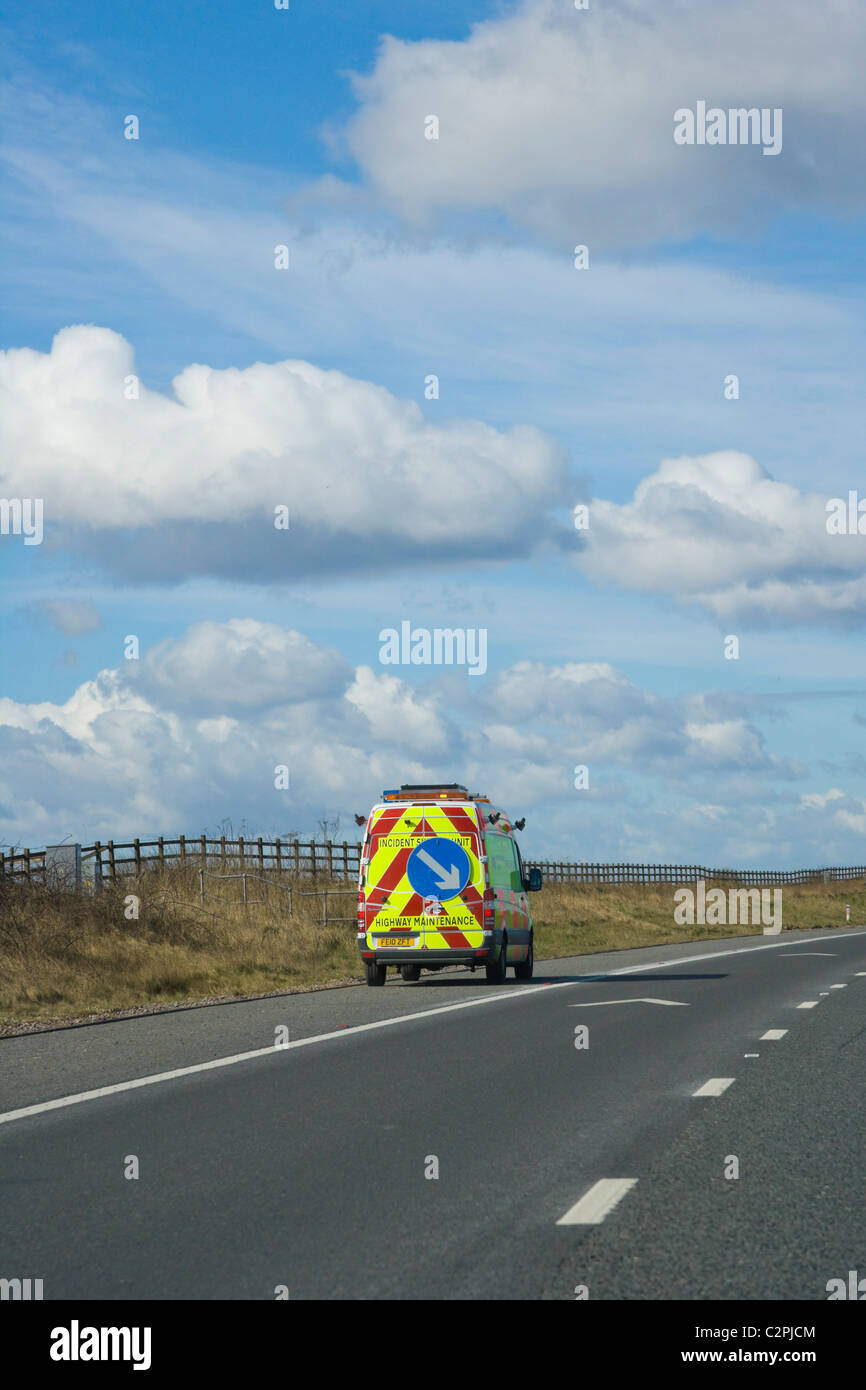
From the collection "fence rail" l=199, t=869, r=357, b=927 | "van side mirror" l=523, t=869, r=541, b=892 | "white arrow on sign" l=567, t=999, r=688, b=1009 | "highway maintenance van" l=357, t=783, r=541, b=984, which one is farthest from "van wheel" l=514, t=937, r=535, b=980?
"fence rail" l=199, t=869, r=357, b=927

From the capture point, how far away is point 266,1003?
1983cm

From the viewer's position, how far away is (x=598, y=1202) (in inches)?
301

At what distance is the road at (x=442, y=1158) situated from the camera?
642cm

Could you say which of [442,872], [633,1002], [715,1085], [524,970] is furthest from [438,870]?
[715,1085]

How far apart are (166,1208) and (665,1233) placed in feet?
7.57

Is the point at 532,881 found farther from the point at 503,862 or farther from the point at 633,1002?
the point at 633,1002

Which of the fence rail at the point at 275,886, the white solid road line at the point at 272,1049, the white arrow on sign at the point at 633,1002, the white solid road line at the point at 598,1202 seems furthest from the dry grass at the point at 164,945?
the white solid road line at the point at 598,1202

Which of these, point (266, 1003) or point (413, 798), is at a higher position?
point (413, 798)

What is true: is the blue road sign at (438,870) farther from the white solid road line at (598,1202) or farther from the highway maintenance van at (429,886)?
the white solid road line at (598,1202)

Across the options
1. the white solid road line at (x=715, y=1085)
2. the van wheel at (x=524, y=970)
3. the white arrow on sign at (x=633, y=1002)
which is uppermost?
the white solid road line at (x=715, y=1085)

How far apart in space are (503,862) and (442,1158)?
1476cm

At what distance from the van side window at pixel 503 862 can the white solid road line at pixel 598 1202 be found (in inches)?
560
